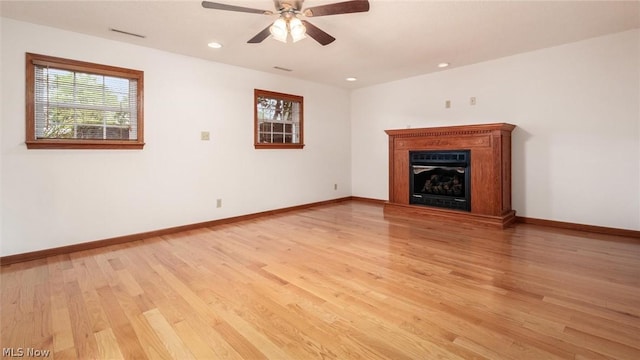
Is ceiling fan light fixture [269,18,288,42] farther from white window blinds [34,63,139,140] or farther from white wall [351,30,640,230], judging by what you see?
white wall [351,30,640,230]

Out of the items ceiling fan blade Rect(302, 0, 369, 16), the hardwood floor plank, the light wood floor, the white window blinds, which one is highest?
ceiling fan blade Rect(302, 0, 369, 16)

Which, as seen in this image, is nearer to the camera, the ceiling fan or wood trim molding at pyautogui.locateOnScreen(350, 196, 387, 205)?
the ceiling fan

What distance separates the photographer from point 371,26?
324 centimetres

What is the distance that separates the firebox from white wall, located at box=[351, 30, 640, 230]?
2.21ft

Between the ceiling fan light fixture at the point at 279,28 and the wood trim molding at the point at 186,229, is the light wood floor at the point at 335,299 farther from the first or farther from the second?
the ceiling fan light fixture at the point at 279,28

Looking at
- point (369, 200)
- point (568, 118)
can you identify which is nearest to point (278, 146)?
point (369, 200)

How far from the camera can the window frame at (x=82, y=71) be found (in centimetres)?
308

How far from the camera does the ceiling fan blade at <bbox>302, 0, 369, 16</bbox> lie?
235 cm

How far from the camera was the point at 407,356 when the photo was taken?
158cm

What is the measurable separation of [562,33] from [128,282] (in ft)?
16.8

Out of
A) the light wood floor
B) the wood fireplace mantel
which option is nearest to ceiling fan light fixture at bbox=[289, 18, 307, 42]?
the light wood floor

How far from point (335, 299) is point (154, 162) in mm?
2993

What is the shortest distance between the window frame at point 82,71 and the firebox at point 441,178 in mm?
3988

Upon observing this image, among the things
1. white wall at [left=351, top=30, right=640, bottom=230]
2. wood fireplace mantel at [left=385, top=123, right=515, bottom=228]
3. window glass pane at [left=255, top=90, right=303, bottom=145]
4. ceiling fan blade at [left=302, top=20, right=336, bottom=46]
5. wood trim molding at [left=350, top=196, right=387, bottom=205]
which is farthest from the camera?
wood trim molding at [left=350, top=196, right=387, bottom=205]
